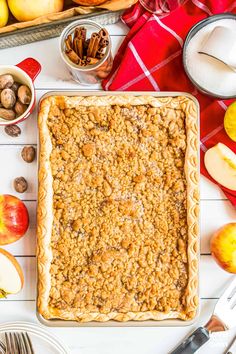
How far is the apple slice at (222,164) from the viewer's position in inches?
51.7

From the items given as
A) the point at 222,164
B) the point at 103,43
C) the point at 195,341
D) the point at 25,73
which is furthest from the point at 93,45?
the point at 195,341

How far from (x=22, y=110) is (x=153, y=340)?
628mm

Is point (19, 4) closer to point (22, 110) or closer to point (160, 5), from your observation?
point (22, 110)

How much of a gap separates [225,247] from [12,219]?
48cm

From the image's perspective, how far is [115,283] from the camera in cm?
128

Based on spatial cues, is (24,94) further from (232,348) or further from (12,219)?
(232,348)

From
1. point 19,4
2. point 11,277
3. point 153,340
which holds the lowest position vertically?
point 153,340

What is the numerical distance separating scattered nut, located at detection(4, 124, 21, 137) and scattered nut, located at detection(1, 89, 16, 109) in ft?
0.21

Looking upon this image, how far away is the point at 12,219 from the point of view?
1.29 m

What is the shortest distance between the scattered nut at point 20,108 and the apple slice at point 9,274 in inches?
12.7

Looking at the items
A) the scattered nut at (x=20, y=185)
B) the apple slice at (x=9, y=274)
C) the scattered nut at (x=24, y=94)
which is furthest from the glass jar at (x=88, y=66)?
the apple slice at (x=9, y=274)

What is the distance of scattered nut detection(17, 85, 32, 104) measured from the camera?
130 cm

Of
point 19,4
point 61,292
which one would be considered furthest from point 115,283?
point 19,4

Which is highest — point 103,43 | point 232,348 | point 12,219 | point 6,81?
point 103,43
